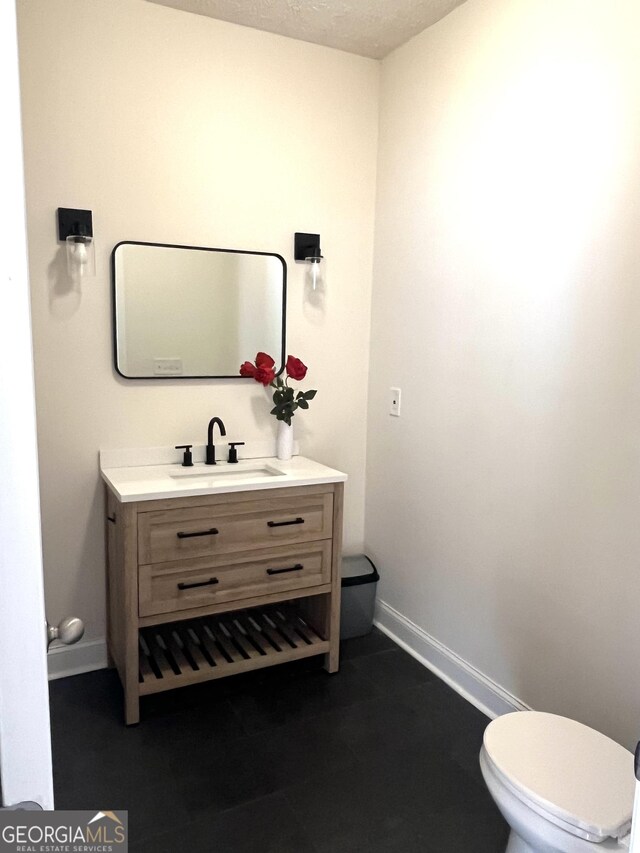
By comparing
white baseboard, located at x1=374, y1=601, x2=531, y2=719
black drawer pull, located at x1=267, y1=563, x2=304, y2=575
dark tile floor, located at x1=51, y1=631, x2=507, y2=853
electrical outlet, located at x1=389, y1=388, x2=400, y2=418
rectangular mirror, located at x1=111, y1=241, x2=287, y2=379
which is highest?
rectangular mirror, located at x1=111, y1=241, x2=287, y2=379

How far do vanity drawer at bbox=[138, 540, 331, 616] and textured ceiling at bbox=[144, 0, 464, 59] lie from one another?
6.91 feet

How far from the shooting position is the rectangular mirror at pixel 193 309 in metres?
2.55

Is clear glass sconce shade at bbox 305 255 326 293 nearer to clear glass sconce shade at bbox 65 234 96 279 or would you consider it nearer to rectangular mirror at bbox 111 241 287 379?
rectangular mirror at bbox 111 241 287 379

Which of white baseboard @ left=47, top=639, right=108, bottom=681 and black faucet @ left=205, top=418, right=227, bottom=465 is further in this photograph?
black faucet @ left=205, top=418, right=227, bottom=465

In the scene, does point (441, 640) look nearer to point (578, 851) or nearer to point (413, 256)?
point (578, 851)

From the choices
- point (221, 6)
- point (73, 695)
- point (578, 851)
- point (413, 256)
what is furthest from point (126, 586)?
point (221, 6)

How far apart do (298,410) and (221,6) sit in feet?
A: 5.48

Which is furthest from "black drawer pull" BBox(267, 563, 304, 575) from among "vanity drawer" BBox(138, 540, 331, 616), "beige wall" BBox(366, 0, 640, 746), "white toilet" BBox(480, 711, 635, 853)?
"white toilet" BBox(480, 711, 635, 853)

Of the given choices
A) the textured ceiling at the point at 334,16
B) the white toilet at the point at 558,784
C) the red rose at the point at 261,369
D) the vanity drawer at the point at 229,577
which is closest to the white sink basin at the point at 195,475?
the vanity drawer at the point at 229,577

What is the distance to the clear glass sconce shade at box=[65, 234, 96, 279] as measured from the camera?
2.37 m

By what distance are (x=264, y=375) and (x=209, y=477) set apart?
0.49 metres

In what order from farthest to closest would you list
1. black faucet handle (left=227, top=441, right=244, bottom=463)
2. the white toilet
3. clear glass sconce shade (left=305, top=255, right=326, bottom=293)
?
clear glass sconce shade (left=305, top=255, right=326, bottom=293)
black faucet handle (left=227, top=441, right=244, bottom=463)
the white toilet

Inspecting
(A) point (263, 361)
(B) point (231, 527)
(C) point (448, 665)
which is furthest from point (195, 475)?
(C) point (448, 665)

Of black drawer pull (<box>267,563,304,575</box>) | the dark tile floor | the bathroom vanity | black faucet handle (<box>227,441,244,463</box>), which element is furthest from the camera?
black faucet handle (<box>227,441,244,463</box>)
